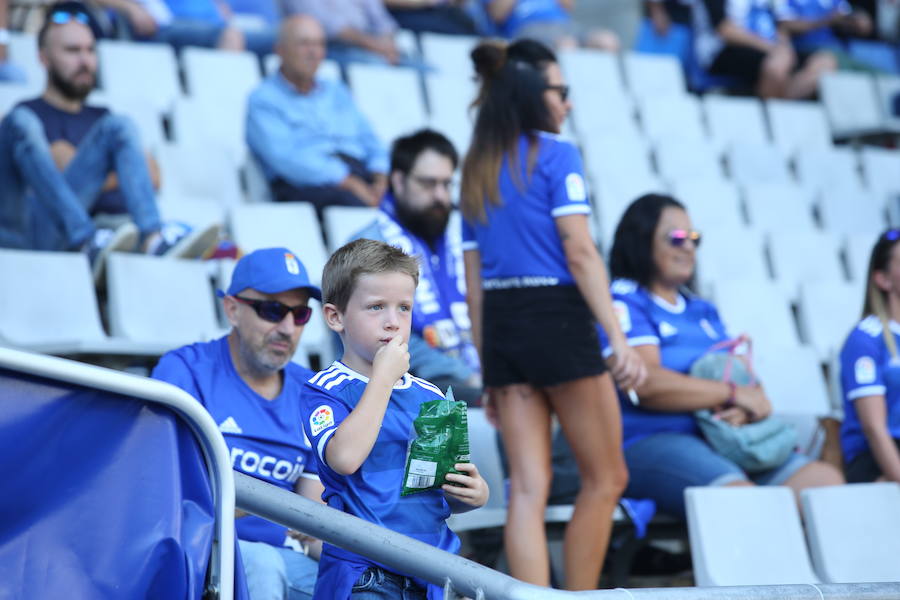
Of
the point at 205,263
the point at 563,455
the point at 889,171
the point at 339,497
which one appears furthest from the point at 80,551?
the point at 889,171

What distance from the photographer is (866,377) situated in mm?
4207

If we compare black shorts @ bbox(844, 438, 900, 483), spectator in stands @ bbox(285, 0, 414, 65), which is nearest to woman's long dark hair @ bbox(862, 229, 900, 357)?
black shorts @ bbox(844, 438, 900, 483)

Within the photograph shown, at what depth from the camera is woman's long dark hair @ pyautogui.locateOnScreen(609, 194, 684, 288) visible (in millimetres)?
4215

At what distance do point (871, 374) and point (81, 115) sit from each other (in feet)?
10.5

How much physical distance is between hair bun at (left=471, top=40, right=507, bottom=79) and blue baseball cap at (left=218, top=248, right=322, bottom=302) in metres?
0.83

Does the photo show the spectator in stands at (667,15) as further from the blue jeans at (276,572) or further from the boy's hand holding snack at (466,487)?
the boy's hand holding snack at (466,487)

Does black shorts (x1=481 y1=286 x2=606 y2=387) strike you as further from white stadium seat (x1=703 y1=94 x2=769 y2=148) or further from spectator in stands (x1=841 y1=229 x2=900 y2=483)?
white stadium seat (x1=703 y1=94 x2=769 y2=148)

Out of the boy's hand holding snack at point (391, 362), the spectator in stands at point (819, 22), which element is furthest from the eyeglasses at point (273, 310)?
the spectator in stands at point (819, 22)

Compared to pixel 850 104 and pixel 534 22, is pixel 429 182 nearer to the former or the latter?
pixel 534 22

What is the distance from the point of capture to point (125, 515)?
192 cm

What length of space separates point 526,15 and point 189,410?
6723 mm

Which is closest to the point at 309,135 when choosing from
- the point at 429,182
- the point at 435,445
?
the point at 429,182

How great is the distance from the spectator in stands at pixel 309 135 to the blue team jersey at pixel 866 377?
2.41m

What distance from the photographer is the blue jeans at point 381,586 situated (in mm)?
2189
